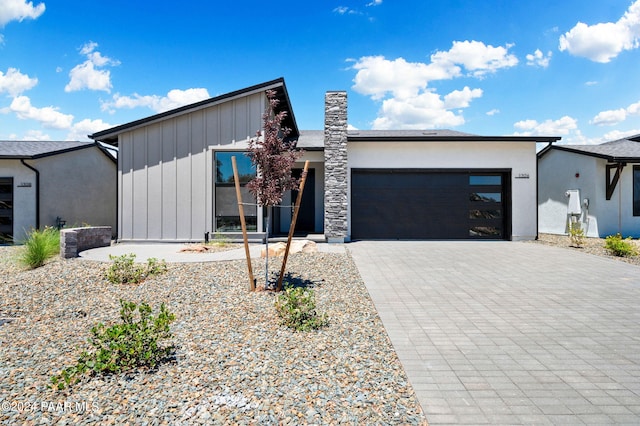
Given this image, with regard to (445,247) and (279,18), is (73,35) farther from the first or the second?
(445,247)

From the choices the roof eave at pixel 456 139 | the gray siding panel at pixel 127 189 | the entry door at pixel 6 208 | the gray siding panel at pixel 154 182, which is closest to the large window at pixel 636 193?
the roof eave at pixel 456 139

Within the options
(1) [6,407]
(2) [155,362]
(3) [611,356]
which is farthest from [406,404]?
(1) [6,407]

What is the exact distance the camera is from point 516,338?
3883 mm

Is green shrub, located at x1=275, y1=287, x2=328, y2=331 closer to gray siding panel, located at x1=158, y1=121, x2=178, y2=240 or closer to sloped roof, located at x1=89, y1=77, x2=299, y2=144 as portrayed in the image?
gray siding panel, located at x1=158, y1=121, x2=178, y2=240

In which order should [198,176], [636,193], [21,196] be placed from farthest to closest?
[636,193] < [21,196] < [198,176]

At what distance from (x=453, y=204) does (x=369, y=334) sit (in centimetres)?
979

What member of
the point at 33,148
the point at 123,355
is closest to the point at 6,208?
the point at 33,148

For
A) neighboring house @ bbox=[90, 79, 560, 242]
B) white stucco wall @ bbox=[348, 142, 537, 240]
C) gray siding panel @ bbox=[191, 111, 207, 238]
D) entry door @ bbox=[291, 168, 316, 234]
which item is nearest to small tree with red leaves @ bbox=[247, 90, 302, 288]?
Result: neighboring house @ bbox=[90, 79, 560, 242]

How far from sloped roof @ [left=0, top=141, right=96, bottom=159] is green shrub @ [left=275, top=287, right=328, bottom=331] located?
44.1ft

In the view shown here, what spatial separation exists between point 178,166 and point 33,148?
8.04m

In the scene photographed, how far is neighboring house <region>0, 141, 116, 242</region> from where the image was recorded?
12.3m

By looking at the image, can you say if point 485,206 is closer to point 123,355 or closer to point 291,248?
point 291,248

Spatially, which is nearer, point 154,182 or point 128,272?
point 128,272

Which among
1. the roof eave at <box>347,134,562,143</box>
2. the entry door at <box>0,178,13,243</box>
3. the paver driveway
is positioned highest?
the roof eave at <box>347,134,562,143</box>
